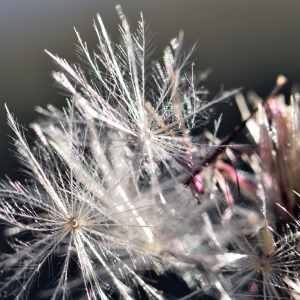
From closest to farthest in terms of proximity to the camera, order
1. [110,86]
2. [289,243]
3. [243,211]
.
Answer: [289,243], [243,211], [110,86]

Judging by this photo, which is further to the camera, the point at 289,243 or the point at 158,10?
the point at 158,10

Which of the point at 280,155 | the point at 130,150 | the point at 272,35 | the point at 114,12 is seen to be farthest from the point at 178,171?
the point at 272,35

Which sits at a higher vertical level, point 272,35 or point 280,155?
point 272,35

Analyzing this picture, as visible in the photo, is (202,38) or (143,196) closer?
(143,196)

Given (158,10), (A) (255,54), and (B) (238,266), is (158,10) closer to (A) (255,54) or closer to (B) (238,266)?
(A) (255,54)

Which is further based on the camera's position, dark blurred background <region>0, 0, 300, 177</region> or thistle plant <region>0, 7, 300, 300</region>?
dark blurred background <region>0, 0, 300, 177</region>
